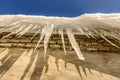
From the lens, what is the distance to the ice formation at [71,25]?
3.00 metres

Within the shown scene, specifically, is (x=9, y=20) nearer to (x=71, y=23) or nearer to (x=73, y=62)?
(x=71, y=23)

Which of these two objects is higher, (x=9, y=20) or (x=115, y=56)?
(x=9, y=20)

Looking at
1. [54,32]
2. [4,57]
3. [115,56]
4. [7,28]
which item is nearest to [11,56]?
[4,57]

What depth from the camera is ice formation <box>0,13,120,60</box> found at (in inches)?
118

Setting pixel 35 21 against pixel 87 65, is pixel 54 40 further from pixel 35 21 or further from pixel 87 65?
pixel 87 65

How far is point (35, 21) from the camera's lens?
3.10 meters

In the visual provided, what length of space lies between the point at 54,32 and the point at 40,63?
1.63 ft

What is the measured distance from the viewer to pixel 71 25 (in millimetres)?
3010

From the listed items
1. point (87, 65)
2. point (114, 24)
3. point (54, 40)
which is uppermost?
point (114, 24)

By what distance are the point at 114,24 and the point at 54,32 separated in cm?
66

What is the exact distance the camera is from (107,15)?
10.2 ft

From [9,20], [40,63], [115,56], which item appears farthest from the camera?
[9,20]

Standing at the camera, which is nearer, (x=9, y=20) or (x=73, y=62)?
(x=73, y=62)

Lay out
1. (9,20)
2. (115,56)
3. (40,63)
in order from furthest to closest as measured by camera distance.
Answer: (9,20) → (115,56) → (40,63)
